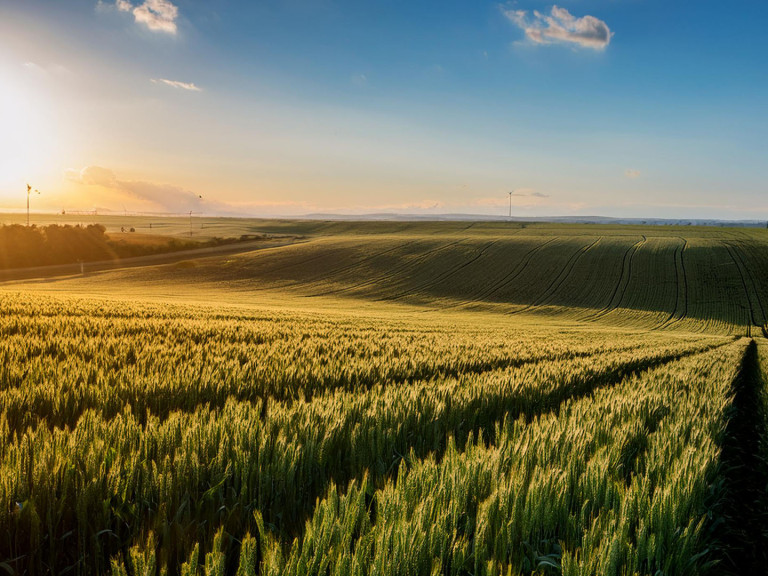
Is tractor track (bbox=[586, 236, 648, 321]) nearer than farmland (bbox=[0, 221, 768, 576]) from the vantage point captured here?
No

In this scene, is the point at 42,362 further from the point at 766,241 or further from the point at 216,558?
the point at 766,241

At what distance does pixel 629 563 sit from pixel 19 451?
279cm

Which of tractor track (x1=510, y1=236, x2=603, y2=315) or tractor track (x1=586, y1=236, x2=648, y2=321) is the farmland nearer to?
tractor track (x1=510, y1=236, x2=603, y2=315)

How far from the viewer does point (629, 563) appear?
179 centimetres

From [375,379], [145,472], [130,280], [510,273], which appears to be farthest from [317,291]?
[145,472]

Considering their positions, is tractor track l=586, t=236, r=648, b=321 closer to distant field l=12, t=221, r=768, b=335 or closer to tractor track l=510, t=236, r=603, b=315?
distant field l=12, t=221, r=768, b=335

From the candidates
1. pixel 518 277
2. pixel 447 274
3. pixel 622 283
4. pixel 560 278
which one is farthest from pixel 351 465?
pixel 622 283

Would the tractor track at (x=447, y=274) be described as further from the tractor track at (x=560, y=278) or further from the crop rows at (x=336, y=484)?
the crop rows at (x=336, y=484)

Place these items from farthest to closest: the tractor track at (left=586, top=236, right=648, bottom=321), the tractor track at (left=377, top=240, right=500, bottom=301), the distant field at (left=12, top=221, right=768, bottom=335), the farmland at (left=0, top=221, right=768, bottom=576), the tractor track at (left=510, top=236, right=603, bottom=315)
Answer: the tractor track at (left=377, top=240, right=500, bottom=301) < the tractor track at (left=510, top=236, right=603, bottom=315) < the tractor track at (left=586, top=236, right=648, bottom=321) < the distant field at (left=12, top=221, right=768, bottom=335) < the farmland at (left=0, top=221, right=768, bottom=576)

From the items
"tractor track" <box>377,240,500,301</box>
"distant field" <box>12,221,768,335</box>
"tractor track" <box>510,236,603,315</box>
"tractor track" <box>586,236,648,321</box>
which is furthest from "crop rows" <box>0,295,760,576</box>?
"tractor track" <box>377,240,500,301</box>

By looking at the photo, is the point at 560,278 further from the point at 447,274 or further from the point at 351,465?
the point at 351,465

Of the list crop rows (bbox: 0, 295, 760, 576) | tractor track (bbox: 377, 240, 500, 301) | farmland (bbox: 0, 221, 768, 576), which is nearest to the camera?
crop rows (bbox: 0, 295, 760, 576)

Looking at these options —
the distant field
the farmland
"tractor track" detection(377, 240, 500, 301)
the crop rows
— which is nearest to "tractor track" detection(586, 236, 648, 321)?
the distant field

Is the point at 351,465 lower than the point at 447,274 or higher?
higher
